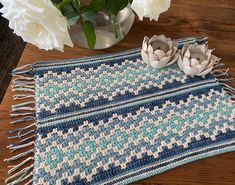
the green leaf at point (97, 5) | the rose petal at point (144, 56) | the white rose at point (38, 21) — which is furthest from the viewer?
the rose petal at point (144, 56)

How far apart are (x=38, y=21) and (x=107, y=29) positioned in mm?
226

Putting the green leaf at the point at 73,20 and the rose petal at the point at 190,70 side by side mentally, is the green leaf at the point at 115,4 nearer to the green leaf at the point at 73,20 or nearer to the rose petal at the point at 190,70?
the green leaf at the point at 73,20

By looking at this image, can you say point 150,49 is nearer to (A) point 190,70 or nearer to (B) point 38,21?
(A) point 190,70

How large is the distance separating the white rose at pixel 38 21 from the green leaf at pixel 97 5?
11cm

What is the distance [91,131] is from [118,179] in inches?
4.6

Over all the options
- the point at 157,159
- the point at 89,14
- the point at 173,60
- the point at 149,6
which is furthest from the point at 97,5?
the point at 157,159

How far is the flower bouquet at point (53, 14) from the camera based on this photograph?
480 millimetres

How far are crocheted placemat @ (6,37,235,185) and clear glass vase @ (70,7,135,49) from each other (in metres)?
0.04

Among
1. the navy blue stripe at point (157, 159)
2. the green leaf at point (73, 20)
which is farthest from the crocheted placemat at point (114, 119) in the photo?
the green leaf at point (73, 20)

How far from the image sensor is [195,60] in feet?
2.21

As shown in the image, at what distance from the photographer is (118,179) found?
548 millimetres

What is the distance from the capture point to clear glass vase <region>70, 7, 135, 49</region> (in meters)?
0.67

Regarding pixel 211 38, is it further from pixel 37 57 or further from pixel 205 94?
pixel 37 57

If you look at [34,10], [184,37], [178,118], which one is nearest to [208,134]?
[178,118]
